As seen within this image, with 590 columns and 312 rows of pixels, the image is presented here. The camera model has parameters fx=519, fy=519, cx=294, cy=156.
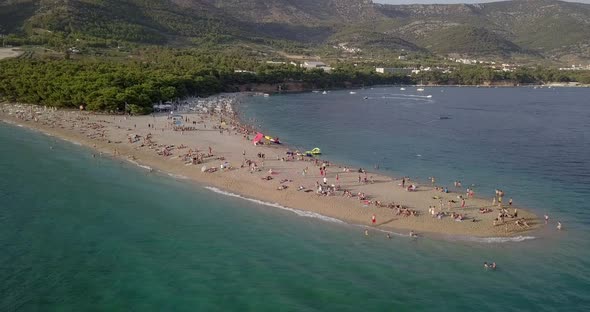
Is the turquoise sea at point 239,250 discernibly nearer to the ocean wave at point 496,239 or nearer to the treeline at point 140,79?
the ocean wave at point 496,239

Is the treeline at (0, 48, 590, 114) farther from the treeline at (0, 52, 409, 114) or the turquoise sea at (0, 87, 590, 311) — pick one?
the turquoise sea at (0, 87, 590, 311)

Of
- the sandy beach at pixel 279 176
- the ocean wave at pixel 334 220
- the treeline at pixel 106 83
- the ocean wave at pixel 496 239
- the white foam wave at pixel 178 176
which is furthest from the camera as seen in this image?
the treeline at pixel 106 83

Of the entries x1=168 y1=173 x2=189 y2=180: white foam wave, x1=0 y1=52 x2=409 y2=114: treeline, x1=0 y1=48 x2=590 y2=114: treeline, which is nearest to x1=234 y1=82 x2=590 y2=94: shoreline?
x1=0 y1=48 x2=590 y2=114: treeline

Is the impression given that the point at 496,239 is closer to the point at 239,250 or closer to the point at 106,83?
the point at 239,250

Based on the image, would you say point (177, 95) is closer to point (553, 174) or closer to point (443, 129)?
point (443, 129)

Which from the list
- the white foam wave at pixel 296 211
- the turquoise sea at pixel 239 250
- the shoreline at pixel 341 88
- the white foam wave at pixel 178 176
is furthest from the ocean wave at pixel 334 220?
the shoreline at pixel 341 88

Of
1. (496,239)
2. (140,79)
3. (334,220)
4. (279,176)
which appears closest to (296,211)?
(334,220)
